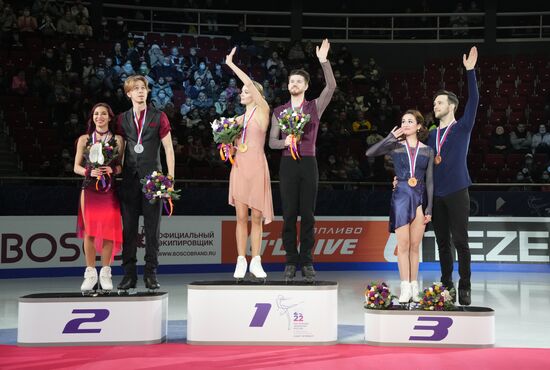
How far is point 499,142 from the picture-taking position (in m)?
18.3

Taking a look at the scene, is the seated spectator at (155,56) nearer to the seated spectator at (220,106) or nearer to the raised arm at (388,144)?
the seated spectator at (220,106)

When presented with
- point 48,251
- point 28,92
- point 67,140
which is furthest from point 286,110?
point 28,92

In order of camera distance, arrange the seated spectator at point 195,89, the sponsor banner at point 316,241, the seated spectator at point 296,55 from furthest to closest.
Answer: the seated spectator at point 296,55
the seated spectator at point 195,89
the sponsor banner at point 316,241

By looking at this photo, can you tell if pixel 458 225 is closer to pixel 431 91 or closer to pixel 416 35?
pixel 431 91

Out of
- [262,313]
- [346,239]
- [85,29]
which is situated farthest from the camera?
[85,29]

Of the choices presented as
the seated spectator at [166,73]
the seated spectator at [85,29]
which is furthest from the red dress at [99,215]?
the seated spectator at [85,29]

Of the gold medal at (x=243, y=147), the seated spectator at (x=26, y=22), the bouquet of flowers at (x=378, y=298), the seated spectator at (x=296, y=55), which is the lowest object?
the bouquet of flowers at (x=378, y=298)

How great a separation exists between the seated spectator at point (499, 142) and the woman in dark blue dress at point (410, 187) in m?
10.9

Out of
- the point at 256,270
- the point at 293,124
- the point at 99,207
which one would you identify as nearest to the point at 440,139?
the point at 293,124

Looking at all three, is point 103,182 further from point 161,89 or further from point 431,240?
point 161,89

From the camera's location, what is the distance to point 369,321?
25.8ft

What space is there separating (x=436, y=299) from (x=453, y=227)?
2.47 feet

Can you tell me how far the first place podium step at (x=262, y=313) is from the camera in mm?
7859

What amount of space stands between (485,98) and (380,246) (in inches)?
243
